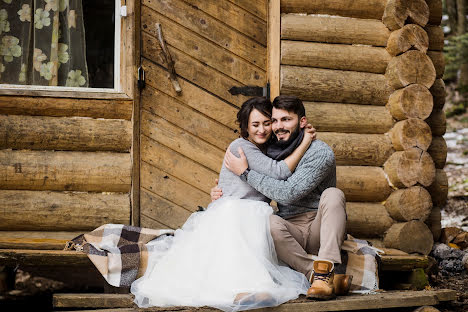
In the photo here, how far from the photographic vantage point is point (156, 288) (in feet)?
11.0

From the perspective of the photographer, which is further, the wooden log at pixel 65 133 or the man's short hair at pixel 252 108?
the wooden log at pixel 65 133

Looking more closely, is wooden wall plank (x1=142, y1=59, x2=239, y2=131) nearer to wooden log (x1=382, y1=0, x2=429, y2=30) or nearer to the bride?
the bride

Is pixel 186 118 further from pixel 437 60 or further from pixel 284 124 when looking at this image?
pixel 437 60

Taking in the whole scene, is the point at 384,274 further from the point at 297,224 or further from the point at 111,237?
the point at 111,237

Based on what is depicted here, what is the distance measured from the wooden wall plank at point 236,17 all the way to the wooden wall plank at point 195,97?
70 centimetres

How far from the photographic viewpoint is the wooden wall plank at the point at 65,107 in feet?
15.2

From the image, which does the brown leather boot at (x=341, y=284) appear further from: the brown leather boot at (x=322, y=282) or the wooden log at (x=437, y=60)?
the wooden log at (x=437, y=60)

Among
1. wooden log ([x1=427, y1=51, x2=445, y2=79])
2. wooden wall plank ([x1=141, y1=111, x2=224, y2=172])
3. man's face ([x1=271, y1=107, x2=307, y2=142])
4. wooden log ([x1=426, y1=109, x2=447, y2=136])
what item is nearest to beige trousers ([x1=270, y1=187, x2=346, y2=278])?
man's face ([x1=271, y1=107, x2=307, y2=142])

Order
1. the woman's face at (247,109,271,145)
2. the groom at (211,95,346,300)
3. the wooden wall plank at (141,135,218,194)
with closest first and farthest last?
the groom at (211,95,346,300) → the woman's face at (247,109,271,145) → the wooden wall plank at (141,135,218,194)

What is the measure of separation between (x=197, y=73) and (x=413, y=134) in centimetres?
211

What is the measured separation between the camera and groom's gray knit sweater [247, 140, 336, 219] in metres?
3.69

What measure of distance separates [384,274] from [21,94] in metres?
3.56

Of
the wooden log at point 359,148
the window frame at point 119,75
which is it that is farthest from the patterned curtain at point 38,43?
the wooden log at point 359,148

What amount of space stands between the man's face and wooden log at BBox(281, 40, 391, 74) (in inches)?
47.4
